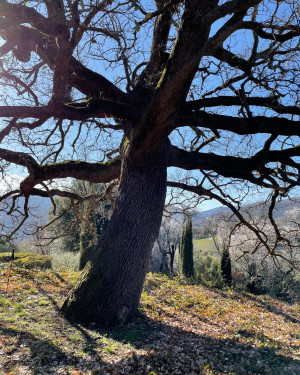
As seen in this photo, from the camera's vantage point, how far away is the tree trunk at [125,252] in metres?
4.86

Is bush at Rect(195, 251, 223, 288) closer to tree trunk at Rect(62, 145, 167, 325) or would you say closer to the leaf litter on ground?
the leaf litter on ground

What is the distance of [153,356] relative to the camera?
375cm

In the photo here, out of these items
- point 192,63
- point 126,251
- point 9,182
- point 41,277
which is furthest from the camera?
point 41,277

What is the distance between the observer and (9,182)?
22.0 feet

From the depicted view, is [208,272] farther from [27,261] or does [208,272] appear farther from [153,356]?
[153,356]

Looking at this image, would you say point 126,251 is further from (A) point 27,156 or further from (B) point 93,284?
(A) point 27,156

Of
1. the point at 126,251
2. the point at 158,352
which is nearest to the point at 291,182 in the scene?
the point at 126,251

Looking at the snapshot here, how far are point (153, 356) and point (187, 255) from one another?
664 inches

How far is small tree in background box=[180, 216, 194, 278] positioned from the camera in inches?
779

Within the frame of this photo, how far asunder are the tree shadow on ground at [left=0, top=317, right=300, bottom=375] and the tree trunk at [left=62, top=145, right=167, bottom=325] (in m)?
0.35

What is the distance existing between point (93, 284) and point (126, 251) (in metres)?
0.83

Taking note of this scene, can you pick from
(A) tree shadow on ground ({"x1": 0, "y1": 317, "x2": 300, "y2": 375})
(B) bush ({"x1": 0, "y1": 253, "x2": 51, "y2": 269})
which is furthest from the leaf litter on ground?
(B) bush ({"x1": 0, "y1": 253, "x2": 51, "y2": 269})

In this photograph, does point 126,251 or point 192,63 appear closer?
point 192,63

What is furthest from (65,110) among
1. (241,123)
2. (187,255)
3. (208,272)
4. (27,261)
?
(208,272)
